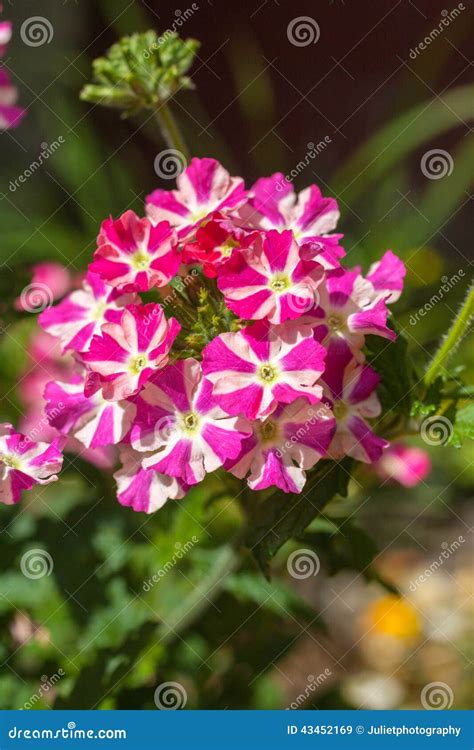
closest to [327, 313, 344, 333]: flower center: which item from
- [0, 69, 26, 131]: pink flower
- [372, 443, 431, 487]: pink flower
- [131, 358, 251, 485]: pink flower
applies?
[131, 358, 251, 485]: pink flower

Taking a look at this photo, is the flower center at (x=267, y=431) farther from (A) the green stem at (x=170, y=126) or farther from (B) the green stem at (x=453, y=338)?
(A) the green stem at (x=170, y=126)

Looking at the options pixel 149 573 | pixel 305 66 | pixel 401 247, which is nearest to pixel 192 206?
pixel 149 573

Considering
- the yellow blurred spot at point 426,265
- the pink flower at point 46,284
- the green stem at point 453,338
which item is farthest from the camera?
the yellow blurred spot at point 426,265

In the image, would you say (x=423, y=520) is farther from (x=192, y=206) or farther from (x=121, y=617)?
(x=192, y=206)

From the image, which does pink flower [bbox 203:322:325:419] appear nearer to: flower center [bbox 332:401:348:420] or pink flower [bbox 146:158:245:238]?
flower center [bbox 332:401:348:420]

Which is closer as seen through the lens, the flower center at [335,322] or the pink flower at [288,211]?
the flower center at [335,322]

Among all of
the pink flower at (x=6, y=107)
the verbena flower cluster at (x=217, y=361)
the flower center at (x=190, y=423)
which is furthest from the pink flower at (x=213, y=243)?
the pink flower at (x=6, y=107)
